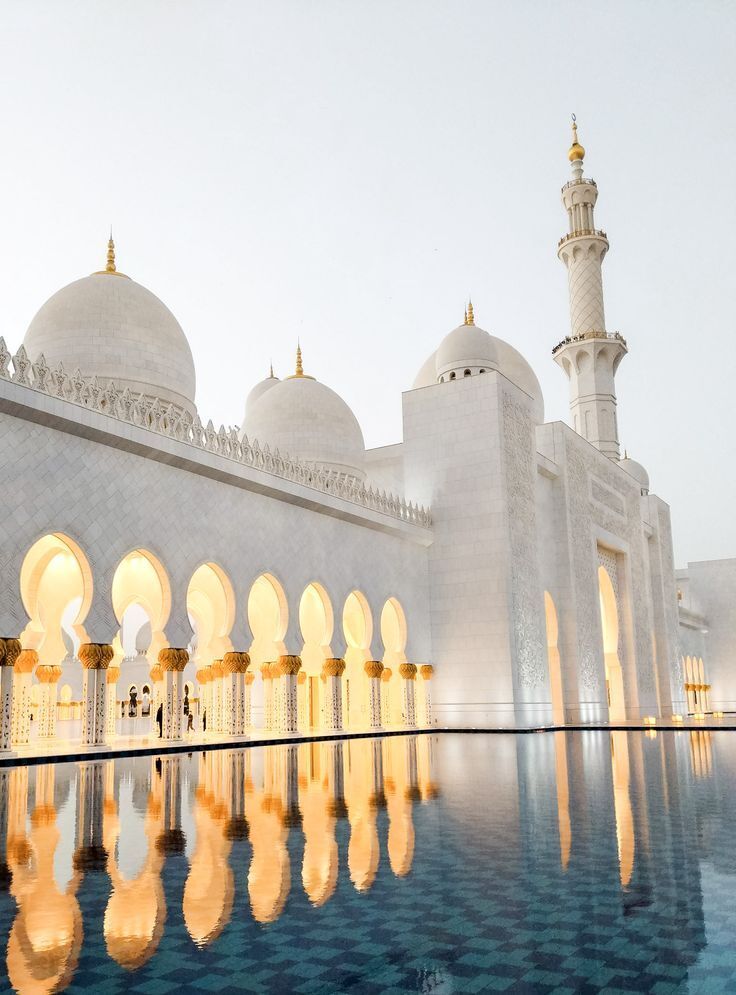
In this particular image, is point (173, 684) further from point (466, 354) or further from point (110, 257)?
point (466, 354)

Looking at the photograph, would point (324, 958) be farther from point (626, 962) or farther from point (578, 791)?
point (578, 791)

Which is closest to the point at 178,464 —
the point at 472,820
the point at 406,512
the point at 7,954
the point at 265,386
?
the point at 406,512

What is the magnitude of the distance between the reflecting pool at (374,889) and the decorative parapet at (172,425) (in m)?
4.68

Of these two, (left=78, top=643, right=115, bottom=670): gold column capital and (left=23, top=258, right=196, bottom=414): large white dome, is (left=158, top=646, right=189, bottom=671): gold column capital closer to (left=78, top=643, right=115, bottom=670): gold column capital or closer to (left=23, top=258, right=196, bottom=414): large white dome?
(left=78, top=643, right=115, bottom=670): gold column capital

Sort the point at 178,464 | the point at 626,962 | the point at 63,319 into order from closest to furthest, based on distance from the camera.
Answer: the point at 626,962, the point at 178,464, the point at 63,319

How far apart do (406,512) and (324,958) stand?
12.3 metres

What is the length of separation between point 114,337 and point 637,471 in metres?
17.3

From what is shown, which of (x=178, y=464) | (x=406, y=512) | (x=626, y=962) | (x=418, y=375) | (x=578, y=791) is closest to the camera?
(x=626, y=962)

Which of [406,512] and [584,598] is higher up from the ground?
[406,512]

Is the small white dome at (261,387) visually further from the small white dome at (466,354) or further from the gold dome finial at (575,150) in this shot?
the gold dome finial at (575,150)

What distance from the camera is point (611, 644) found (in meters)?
19.2

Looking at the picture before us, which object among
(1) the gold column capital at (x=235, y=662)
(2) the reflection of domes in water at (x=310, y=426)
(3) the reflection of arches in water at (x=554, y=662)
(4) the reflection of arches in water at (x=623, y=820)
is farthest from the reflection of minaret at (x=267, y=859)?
(3) the reflection of arches in water at (x=554, y=662)

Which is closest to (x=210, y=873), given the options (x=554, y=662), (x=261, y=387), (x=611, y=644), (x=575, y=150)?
(x=554, y=662)

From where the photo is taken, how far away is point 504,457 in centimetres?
1416
